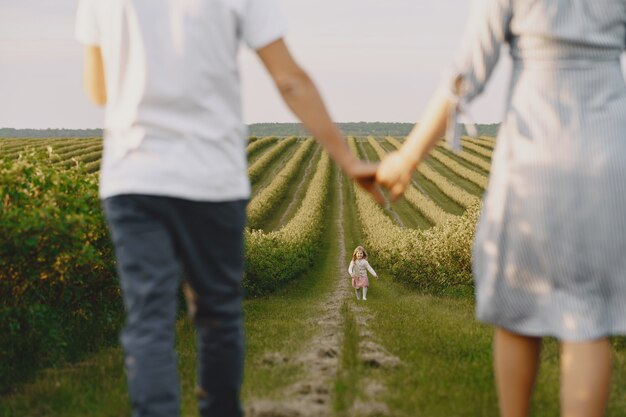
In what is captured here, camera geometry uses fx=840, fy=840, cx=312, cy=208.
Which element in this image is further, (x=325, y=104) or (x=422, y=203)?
(x=422, y=203)

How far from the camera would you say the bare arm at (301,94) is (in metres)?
2.75

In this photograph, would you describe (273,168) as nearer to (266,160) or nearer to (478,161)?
(266,160)

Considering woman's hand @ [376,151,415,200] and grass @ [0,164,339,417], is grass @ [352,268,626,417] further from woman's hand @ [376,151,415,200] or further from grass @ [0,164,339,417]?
woman's hand @ [376,151,415,200]

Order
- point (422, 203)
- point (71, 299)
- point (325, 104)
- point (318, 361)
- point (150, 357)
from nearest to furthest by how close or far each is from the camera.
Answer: point (150, 357)
point (325, 104)
point (318, 361)
point (71, 299)
point (422, 203)

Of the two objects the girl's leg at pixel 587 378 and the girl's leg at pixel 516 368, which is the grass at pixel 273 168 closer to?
the girl's leg at pixel 516 368

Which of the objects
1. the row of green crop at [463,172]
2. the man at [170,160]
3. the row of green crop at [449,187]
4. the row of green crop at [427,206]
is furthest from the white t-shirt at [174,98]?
the row of green crop at [463,172]

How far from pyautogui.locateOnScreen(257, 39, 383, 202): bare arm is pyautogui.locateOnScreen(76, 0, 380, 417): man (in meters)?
0.02

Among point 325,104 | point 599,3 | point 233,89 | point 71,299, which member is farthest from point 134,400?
point 71,299

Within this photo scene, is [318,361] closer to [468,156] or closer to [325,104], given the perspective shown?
[325,104]

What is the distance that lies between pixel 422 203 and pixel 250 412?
2011 inches

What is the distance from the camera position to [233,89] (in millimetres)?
2621

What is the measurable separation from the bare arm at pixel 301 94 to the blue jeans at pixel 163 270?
16.6 inches

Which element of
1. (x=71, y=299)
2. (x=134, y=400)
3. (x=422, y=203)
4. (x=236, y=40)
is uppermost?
(x=236, y=40)

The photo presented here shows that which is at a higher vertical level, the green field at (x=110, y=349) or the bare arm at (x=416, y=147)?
the bare arm at (x=416, y=147)
